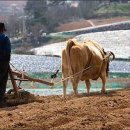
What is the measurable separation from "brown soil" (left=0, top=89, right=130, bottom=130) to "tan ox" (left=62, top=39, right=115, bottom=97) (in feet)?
11.3

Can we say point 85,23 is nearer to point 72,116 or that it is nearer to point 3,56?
point 3,56

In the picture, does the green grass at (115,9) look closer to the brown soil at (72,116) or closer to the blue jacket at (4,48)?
the blue jacket at (4,48)

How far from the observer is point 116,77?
92.0ft

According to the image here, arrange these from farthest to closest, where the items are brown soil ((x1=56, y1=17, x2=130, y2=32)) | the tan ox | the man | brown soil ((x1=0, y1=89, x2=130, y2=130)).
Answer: brown soil ((x1=56, y1=17, x2=130, y2=32)) → the tan ox → the man → brown soil ((x1=0, y1=89, x2=130, y2=130))

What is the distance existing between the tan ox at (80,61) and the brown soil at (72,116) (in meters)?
3.44

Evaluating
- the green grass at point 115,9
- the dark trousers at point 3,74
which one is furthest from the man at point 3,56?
the green grass at point 115,9

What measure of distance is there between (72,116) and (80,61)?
5.36m

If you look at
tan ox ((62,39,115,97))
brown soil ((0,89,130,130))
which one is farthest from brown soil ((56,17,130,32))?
brown soil ((0,89,130,130))

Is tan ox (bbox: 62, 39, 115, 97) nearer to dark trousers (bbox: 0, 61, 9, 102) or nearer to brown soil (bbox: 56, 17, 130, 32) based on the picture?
dark trousers (bbox: 0, 61, 9, 102)

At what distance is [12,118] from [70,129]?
1406 millimetres

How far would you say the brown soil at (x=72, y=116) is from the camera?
7.91 m

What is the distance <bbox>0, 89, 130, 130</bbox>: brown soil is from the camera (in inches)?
311

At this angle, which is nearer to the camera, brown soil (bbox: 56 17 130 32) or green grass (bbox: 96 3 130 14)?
brown soil (bbox: 56 17 130 32)

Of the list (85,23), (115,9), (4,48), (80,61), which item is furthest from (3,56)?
(115,9)
